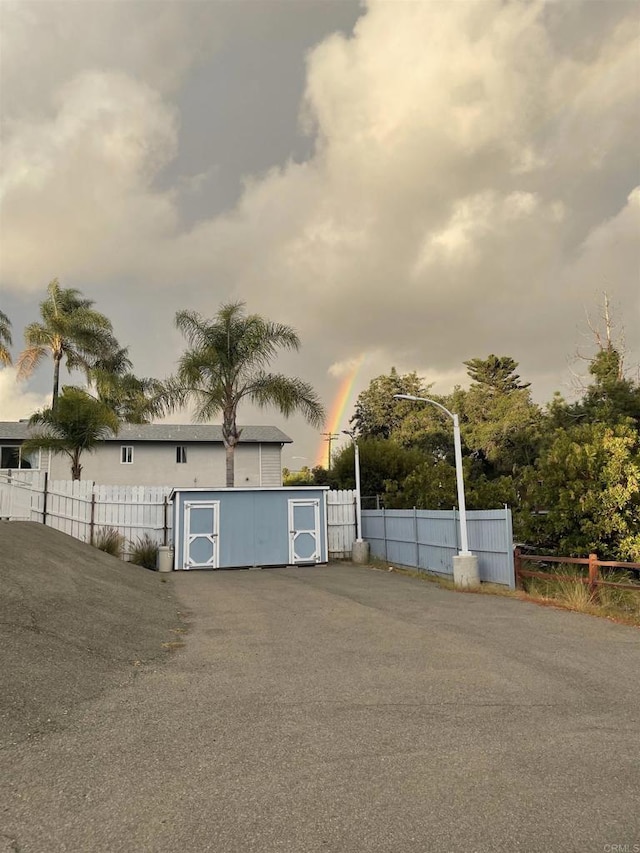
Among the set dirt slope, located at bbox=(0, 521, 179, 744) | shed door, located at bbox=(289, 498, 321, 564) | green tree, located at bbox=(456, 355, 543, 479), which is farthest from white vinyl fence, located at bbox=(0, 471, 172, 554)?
green tree, located at bbox=(456, 355, 543, 479)

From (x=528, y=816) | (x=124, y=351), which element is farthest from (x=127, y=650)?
(x=124, y=351)

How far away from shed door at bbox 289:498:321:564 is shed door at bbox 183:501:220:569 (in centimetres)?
275

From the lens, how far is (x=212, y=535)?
20.6m

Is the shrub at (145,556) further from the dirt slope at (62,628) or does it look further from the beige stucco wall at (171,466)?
the beige stucco wall at (171,466)

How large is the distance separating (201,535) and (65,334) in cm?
1596

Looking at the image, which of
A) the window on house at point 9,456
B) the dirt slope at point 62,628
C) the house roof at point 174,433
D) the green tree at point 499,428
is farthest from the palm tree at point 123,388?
the green tree at point 499,428

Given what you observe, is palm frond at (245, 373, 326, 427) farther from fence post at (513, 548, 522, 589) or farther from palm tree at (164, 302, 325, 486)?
fence post at (513, 548, 522, 589)

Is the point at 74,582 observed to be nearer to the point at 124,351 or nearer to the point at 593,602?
the point at 593,602

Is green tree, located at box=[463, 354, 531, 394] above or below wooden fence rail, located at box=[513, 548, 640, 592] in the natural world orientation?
above

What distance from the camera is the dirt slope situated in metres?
5.47

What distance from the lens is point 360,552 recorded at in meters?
22.6

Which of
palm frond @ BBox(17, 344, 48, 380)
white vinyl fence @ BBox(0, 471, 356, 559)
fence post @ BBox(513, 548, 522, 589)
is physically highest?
palm frond @ BBox(17, 344, 48, 380)

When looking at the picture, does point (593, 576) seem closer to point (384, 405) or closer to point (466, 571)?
point (466, 571)

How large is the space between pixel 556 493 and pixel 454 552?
3.57 meters
